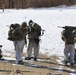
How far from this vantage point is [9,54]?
17391 millimetres

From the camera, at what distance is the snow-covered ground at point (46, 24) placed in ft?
61.3

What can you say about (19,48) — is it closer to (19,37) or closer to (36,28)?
(19,37)

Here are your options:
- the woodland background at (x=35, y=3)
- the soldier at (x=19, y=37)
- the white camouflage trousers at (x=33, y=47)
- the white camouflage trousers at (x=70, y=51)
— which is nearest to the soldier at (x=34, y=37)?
the white camouflage trousers at (x=33, y=47)

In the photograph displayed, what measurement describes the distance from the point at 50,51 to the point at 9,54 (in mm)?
2157

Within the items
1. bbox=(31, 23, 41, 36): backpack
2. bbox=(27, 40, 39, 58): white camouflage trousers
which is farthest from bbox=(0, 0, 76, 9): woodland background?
bbox=(31, 23, 41, 36): backpack

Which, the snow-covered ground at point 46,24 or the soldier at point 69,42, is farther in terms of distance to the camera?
the snow-covered ground at point 46,24

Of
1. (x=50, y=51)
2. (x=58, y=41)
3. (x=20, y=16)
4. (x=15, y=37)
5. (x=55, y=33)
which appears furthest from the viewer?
(x=20, y=16)

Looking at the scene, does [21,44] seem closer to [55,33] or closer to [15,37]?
[15,37]

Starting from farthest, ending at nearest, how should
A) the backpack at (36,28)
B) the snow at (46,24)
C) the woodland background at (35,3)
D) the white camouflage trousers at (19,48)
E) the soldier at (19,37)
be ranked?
the woodland background at (35,3)
the snow at (46,24)
the backpack at (36,28)
the white camouflage trousers at (19,48)
the soldier at (19,37)

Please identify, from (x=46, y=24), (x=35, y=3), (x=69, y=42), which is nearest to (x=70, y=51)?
(x=69, y=42)

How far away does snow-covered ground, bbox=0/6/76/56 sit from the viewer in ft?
61.3

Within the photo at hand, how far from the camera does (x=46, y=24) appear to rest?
24.8 meters

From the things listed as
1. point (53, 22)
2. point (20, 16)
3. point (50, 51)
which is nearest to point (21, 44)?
point (50, 51)

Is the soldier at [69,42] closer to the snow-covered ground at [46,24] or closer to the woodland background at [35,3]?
the snow-covered ground at [46,24]
